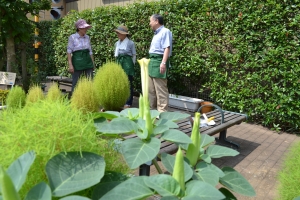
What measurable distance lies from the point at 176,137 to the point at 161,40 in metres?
4.22

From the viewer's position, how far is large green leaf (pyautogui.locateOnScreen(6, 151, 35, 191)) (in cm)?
59

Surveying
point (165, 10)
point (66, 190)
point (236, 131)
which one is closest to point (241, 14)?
point (165, 10)

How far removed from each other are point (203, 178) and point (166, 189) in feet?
0.52

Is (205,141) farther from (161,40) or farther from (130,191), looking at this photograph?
(161,40)

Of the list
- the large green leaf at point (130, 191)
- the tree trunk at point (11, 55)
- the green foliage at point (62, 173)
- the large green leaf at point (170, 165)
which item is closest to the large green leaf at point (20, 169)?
the green foliage at point (62, 173)

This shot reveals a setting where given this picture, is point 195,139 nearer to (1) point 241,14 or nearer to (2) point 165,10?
(1) point 241,14

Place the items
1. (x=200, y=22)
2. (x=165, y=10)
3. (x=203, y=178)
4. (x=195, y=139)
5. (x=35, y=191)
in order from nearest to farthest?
1. (x=35, y=191)
2. (x=203, y=178)
3. (x=195, y=139)
4. (x=200, y=22)
5. (x=165, y=10)

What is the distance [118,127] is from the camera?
897 mm

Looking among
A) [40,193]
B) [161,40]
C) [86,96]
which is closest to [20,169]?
[40,193]

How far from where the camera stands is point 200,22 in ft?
20.5

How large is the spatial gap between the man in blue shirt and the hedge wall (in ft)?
5.02

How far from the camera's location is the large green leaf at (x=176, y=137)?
852 mm

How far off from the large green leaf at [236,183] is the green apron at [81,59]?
16.9ft

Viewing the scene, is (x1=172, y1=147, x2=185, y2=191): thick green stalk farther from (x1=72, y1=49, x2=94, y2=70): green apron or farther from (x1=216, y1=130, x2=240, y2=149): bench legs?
(x1=72, y1=49, x2=94, y2=70): green apron
